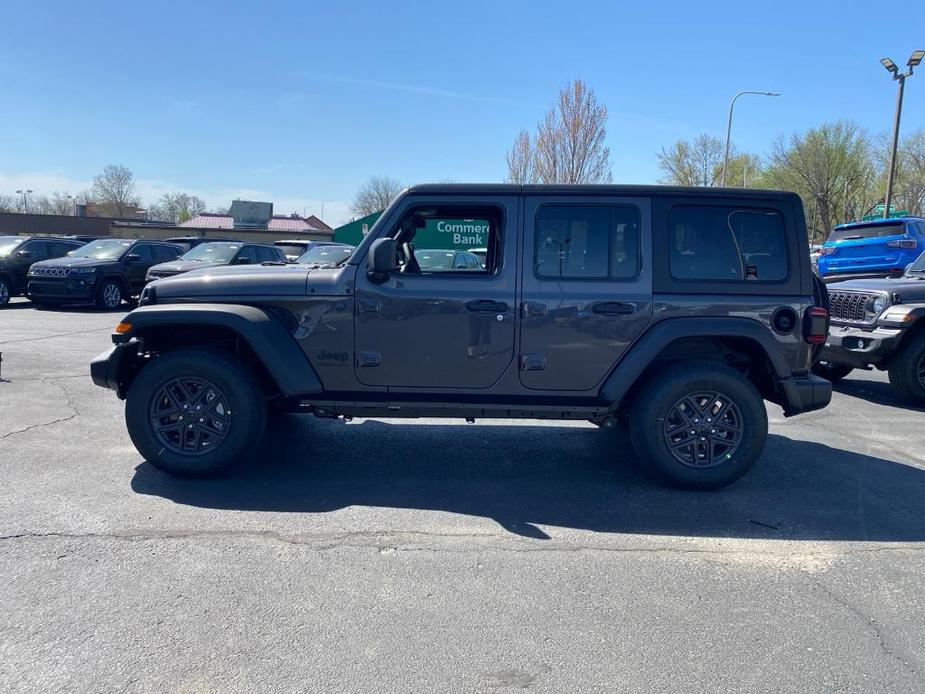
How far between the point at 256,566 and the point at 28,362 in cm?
707

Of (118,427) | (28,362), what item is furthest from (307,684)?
(28,362)

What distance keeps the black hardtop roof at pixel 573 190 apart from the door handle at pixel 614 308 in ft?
2.54

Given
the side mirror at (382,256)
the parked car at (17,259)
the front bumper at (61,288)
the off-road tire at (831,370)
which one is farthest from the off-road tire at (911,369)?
the parked car at (17,259)

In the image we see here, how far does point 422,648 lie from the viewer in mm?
2879

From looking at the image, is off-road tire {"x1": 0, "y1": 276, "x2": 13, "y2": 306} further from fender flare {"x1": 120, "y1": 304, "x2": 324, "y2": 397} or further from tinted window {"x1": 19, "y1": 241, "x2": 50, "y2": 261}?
fender flare {"x1": 120, "y1": 304, "x2": 324, "y2": 397}

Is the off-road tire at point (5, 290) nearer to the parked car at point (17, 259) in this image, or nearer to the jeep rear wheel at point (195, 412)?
the parked car at point (17, 259)

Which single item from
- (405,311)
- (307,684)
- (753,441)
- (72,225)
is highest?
(72,225)

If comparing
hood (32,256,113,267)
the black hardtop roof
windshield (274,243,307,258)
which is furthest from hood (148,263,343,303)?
windshield (274,243,307,258)

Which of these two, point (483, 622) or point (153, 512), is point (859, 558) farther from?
point (153, 512)

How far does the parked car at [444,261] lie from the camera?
16.2 feet

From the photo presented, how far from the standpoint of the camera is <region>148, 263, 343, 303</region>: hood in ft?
15.3

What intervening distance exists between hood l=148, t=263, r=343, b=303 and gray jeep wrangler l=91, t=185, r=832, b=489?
1 centimetres

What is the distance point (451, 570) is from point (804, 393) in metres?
2.84

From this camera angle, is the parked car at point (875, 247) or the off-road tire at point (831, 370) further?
the parked car at point (875, 247)
